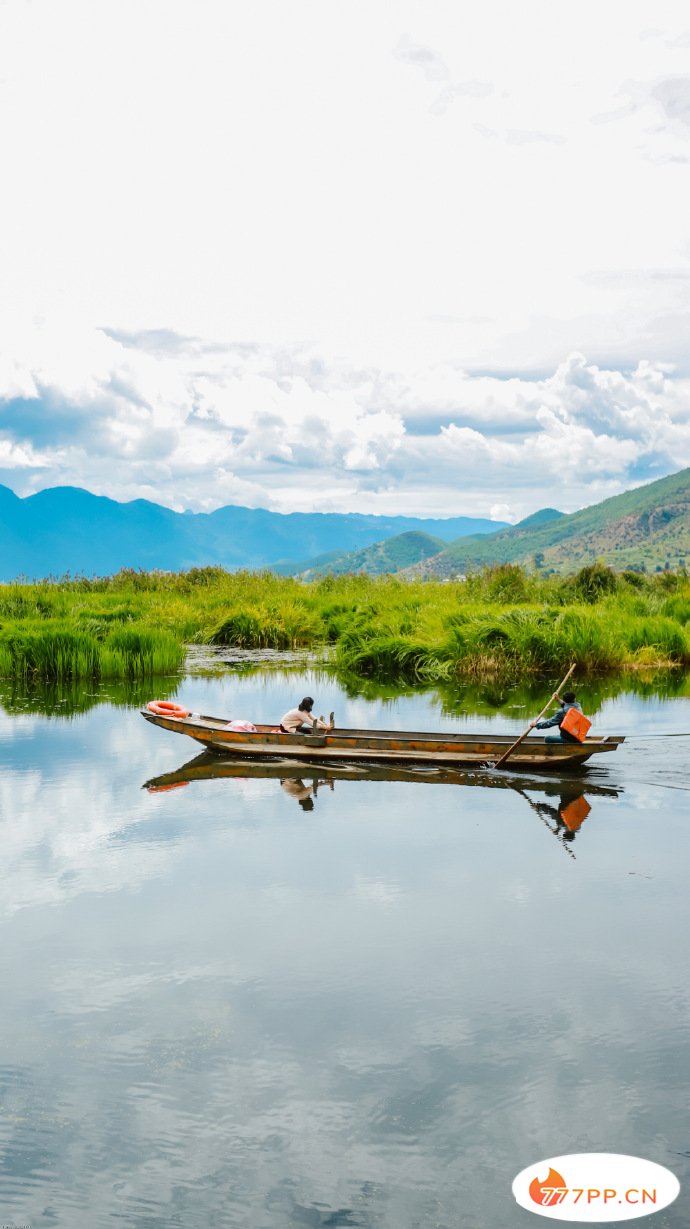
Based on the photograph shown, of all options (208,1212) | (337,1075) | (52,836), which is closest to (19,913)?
(52,836)

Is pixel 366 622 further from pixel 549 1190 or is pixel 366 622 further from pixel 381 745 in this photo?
pixel 549 1190

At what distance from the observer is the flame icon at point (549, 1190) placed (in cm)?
525

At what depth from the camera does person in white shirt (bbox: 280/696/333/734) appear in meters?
15.1

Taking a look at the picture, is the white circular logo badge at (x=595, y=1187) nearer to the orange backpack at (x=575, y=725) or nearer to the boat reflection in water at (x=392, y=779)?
the boat reflection in water at (x=392, y=779)

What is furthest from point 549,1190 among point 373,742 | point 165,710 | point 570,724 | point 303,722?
point 165,710

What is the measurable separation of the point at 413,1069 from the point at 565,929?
265 centimetres

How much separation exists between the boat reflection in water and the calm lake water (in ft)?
0.34

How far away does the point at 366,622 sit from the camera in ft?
94.3

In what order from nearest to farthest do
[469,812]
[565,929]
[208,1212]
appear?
[208,1212]
[565,929]
[469,812]

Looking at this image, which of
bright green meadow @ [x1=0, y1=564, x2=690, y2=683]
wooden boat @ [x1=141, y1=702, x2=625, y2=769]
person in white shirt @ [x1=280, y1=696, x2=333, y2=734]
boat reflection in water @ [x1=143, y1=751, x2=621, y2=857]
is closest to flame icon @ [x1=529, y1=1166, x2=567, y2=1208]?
boat reflection in water @ [x1=143, y1=751, x2=621, y2=857]

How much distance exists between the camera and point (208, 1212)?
5.21 metres

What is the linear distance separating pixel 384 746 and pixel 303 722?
4.49ft

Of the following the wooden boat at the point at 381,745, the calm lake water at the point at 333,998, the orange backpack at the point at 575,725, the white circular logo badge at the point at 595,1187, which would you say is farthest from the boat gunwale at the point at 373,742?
the white circular logo badge at the point at 595,1187

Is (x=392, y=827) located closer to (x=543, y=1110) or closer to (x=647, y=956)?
(x=647, y=956)
